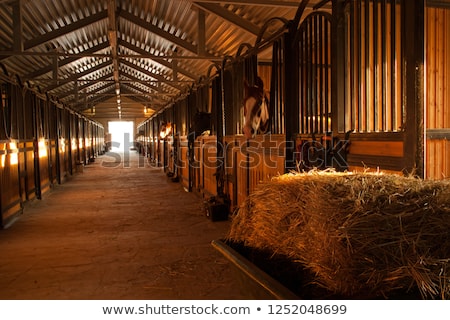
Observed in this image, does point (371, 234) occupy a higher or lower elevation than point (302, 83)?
lower

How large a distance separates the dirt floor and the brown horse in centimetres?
132

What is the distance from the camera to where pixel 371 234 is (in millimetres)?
1513

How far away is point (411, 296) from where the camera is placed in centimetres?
150

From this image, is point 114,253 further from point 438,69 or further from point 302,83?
point 438,69

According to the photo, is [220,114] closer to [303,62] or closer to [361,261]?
[303,62]

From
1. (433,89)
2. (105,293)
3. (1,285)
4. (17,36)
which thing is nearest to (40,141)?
(17,36)

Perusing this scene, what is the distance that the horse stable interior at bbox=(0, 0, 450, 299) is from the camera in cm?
282

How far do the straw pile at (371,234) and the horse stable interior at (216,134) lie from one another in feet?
1.83

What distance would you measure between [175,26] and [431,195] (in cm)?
868

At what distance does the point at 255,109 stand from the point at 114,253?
2.10 meters

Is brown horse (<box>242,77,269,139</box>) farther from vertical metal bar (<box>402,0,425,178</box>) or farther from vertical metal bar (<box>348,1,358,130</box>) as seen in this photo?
vertical metal bar (<box>402,0,425,178</box>)

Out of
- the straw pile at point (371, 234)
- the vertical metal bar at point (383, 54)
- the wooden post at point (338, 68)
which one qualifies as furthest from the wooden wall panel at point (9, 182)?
the vertical metal bar at point (383, 54)

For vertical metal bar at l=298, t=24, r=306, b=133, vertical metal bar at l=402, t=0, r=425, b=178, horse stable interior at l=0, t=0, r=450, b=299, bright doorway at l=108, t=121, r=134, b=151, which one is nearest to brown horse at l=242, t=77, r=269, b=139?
horse stable interior at l=0, t=0, r=450, b=299

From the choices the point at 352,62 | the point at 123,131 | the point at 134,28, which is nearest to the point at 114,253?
the point at 352,62
